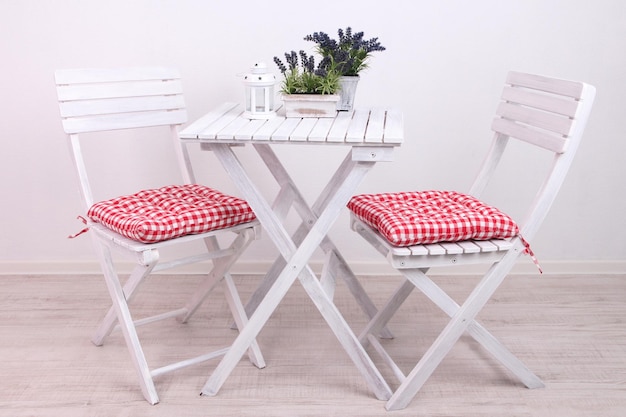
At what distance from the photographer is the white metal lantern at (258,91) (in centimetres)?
235

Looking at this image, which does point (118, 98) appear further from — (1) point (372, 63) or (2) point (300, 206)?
(1) point (372, 63)

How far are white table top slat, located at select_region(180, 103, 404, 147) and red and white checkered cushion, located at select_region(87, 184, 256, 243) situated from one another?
0.27 metres

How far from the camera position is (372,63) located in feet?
10.5

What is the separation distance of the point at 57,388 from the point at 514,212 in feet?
6.87

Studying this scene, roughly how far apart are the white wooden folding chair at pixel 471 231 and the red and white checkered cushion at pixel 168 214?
43 cm

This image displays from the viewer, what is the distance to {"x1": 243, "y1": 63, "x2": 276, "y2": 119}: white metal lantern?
2352 millimetres

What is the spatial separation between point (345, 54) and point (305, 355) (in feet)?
3.45

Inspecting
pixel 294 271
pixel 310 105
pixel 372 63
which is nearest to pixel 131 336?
pixel 294 271

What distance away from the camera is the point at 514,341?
2764 millimetres

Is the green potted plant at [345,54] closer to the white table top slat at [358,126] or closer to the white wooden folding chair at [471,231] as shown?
the white table top slat at [358,126]

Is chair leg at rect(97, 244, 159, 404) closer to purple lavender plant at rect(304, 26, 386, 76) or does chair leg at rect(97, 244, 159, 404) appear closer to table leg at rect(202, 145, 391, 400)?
table leg at rect(202, 145, 391, 400)

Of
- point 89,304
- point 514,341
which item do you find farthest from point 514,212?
point 89,304

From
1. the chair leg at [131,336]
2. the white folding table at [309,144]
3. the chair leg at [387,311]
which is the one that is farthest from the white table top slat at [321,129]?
the chair leg at [131,336]

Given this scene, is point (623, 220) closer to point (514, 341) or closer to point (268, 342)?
point (514, 341)
